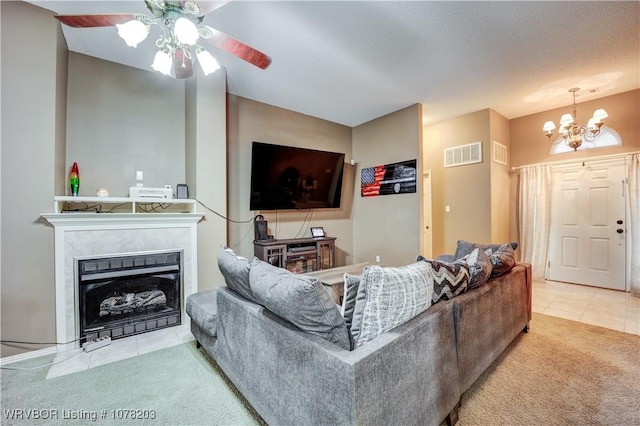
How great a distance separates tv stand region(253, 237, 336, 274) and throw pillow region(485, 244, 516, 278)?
8.17 ft

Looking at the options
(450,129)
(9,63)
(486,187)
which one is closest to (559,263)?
(486,187)

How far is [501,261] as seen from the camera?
7.16ft

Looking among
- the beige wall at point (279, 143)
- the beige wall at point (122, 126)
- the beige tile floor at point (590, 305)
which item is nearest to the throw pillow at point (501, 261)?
the beige tile floor at point (590, 305)

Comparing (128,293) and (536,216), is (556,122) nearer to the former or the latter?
(536,216)

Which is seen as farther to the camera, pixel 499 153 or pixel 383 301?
pixel 499 153

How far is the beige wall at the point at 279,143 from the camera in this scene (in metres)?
3.88

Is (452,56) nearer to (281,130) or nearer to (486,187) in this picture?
(486,187)

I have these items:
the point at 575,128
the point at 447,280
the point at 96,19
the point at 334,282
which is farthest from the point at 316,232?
the point at 575,128

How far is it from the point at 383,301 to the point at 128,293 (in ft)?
8.99

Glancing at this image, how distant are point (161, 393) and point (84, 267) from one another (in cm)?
150

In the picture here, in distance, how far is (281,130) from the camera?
14.3 feet

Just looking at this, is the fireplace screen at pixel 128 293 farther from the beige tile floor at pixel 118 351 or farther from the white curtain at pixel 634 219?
the white curtain at pixel 634 219

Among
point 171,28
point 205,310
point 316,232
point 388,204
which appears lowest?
point 205,310

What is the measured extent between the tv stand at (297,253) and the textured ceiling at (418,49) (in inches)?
84.7
